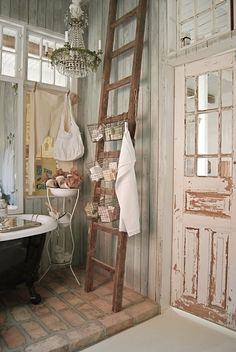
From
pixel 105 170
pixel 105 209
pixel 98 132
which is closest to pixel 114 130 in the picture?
pixel 98 132

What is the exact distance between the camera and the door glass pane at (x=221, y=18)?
209 cm

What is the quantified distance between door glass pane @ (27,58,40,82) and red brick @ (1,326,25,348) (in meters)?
2.43

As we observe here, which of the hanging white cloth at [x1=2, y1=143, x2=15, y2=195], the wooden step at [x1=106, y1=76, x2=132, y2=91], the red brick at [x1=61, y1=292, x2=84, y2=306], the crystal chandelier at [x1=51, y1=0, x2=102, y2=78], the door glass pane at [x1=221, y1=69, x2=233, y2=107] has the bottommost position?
the red brick at [x1=61, y1=292, x2=84, y2=306]

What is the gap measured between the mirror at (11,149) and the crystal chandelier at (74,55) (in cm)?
65

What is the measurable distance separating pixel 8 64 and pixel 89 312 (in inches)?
100

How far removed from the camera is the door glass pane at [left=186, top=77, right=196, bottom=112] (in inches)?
93.1

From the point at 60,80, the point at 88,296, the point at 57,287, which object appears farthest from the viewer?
the point at 60,80

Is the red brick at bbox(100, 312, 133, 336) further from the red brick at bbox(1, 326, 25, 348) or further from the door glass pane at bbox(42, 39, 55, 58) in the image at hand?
the door glass pane at bbox(42, 39, 55, 58)

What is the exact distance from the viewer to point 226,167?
2.15 m

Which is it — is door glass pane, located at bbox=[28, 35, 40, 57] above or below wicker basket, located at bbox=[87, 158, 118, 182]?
above

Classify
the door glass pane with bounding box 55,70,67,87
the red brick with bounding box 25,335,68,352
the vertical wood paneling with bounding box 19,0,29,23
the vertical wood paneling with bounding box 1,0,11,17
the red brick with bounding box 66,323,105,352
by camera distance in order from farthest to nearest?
the door glass pane with bounding box 55,70,67,87 → the vertical wood paneling with bounding box 19,0,29,23 → the vertical wood paneling with bounding box 1,0,11,17 → the red brick with bounding box 66,323,105,352 → the red brick with bounding box 25,335,68,352

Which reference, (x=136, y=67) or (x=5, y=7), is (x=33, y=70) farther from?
(x=136, y=67)

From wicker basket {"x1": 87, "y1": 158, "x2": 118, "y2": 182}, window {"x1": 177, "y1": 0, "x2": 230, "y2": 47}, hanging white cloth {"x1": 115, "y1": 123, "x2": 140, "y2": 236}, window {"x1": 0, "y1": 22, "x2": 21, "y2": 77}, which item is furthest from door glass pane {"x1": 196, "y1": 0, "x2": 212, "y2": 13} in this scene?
window {"x1": 0, "y1": 22, "x2": 21, "y2": 77}

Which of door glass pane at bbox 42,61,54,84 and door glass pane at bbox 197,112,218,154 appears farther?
door glass pane at bbox 42,61,54,84
